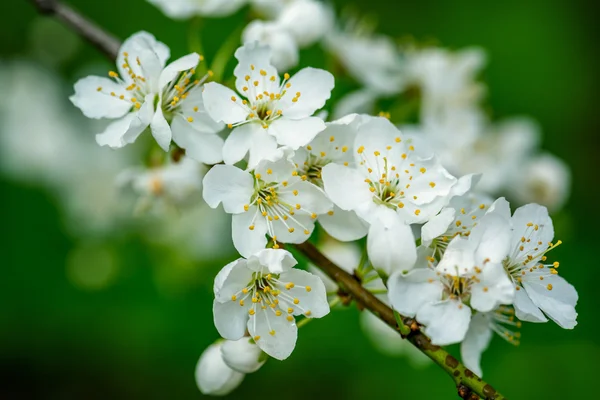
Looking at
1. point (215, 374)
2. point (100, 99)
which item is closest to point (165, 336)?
point (215, 374)

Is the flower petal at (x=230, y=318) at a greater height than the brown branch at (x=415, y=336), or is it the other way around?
the brown branch at (x=415, y=336)

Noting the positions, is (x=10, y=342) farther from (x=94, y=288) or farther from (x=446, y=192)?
(x=446, y=192)

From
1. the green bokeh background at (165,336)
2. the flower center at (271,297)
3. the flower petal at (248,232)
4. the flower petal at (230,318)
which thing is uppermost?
the flower petal at (248,232)

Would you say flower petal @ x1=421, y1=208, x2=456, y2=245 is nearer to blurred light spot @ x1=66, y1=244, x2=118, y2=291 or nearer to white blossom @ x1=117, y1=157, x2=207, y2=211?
white blossom @ x1=117, y1=157, x2=207, y2=211

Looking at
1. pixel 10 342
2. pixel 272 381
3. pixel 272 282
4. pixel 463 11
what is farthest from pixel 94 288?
pixel 463 11

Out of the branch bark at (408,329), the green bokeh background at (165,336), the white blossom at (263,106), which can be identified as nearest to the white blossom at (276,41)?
the white blossom at (263,106)

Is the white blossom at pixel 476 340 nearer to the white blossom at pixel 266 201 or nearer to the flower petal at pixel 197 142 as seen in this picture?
the white blossom at pixel 266 201

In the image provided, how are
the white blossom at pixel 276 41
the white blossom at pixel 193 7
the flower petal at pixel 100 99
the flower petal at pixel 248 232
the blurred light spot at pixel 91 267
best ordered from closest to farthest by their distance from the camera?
the flower petal at pixel 248 232 → the flower petal at pixel 100 99 → the white blossom at pixel 276 41 → the white blossom at pixel 193 7 → the blurred light spot at pixel 91 267

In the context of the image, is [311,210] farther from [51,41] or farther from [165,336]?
[51,41]
